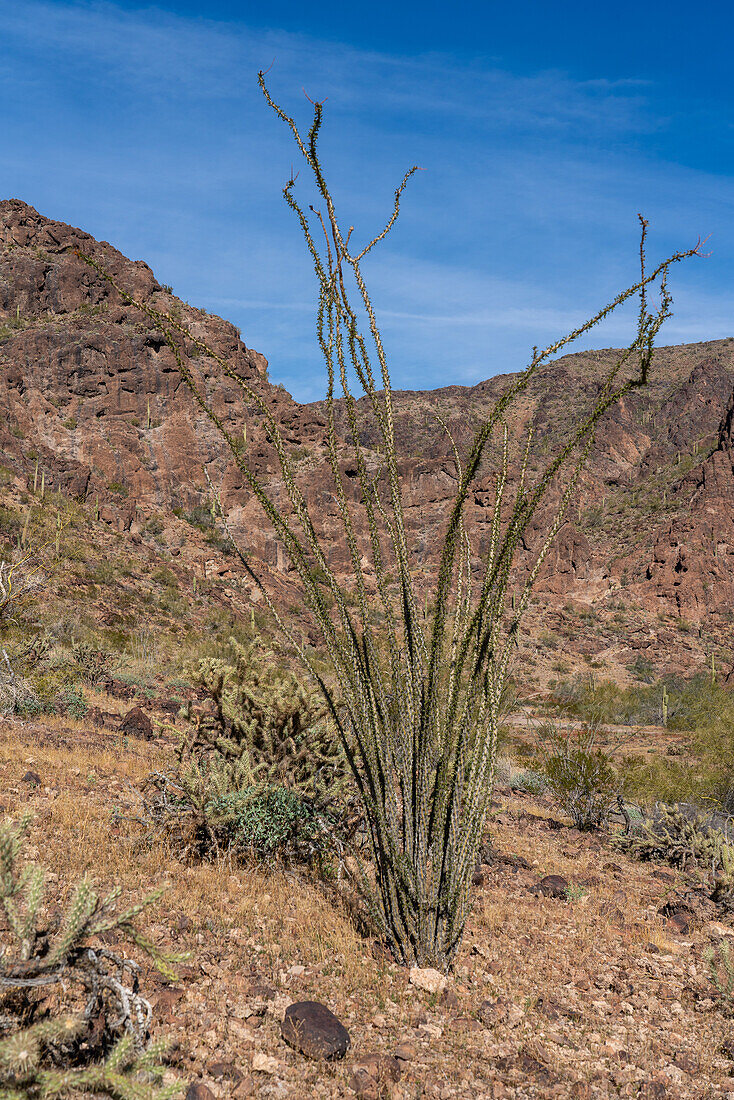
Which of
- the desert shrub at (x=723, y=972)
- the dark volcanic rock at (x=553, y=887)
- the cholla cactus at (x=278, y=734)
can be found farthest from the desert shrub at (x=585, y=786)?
the cholla cactus at (x=278, y=734)

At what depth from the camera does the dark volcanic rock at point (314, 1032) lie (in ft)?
8.18

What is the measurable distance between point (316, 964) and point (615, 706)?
941 inches

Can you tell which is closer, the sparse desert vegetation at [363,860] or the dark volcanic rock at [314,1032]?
the sparse desert vegetation at [363,860]

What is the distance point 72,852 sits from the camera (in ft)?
12.6

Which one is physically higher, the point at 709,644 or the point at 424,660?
the point at 424,660

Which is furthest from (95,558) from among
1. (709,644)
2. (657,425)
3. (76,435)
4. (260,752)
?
(657,425)

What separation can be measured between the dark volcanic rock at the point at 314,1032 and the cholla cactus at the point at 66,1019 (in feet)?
1.85

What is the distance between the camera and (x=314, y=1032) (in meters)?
2.54

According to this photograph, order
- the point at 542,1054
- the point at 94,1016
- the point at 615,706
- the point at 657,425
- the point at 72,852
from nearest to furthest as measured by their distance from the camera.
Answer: the point at 94,1016
the point at 542,1054
the point at 72,852
the point at 615,706
the point at 657,425

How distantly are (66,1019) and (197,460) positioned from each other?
39534mm

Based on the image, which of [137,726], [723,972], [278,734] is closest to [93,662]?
[137,726]

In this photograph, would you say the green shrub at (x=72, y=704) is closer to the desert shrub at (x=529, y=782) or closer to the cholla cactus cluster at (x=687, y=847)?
the desert shrub at (x=529, y=782)

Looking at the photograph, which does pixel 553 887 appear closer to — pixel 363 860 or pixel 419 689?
pixel 363 860

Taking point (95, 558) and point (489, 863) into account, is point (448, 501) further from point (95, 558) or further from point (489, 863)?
point (489, 863)
